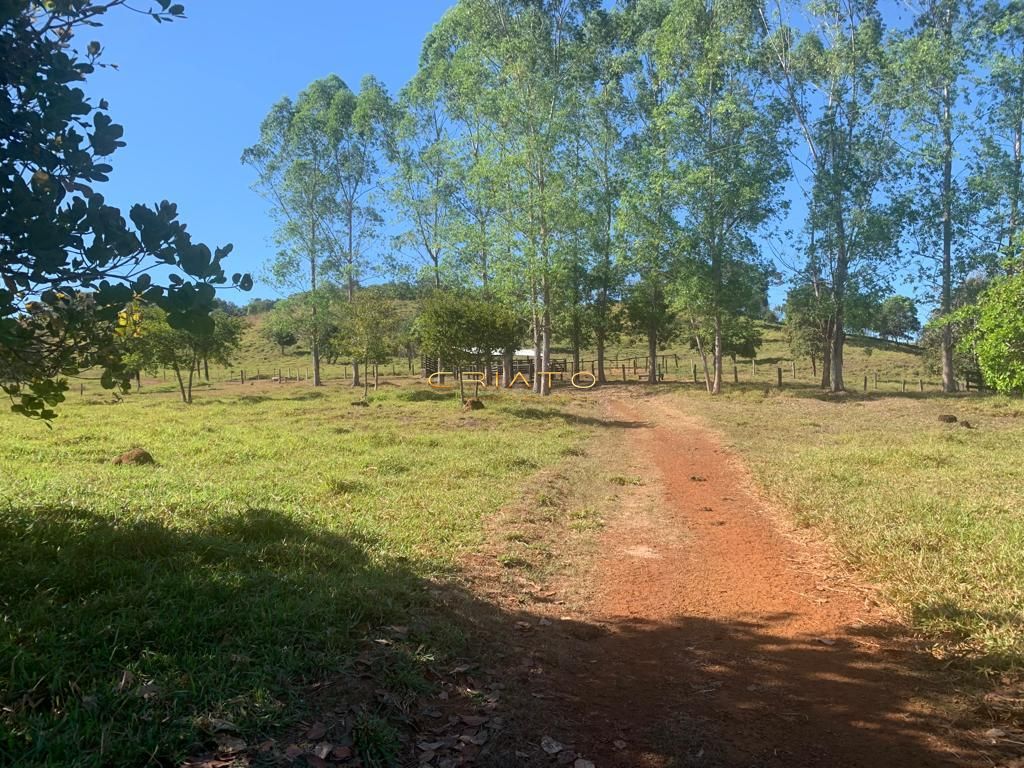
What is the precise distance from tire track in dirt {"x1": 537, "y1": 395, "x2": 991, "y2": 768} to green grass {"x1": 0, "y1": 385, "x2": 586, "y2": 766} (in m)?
1.12

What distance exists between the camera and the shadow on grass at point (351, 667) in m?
3.13

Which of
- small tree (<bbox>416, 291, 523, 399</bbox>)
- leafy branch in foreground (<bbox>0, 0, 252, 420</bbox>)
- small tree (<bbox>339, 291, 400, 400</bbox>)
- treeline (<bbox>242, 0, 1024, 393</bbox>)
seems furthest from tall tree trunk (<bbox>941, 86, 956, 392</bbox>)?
leafy branch in foreground (<bbox>0, 0, 252, 420</bbox>)

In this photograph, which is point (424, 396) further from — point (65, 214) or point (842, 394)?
point (65, 214)

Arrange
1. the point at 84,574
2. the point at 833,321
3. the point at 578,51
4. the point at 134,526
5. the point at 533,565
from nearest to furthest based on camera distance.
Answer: the point at 84,574
the point at 134,526
the point at 533,565
the point at 578,51
the point at 833,321

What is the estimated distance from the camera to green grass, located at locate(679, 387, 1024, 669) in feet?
15.7

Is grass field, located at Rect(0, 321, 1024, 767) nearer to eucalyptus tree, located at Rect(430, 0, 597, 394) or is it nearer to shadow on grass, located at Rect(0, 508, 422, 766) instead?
shadow on grass, located at Rect(0, 508, 422, 766)

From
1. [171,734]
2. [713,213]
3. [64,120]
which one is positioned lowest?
[171,734]

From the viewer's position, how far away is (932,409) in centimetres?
2242

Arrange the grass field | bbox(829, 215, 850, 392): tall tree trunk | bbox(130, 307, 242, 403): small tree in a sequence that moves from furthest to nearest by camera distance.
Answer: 1. bbox(829, 215, 850, 392): tall tree trunk
2. bbox(130, 307, 242, 403): small tree
3. the grass field

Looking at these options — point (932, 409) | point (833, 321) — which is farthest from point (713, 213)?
point (932, 409)

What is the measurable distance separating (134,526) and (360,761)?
11.5 feet

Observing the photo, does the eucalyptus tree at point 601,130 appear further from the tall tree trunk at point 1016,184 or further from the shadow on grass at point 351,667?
the shadow on grass at point 351,667

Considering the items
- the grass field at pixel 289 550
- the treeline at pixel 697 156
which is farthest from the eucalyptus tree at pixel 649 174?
the grass field at pixel 289 550

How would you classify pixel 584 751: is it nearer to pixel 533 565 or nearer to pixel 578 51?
pixel 533 565
